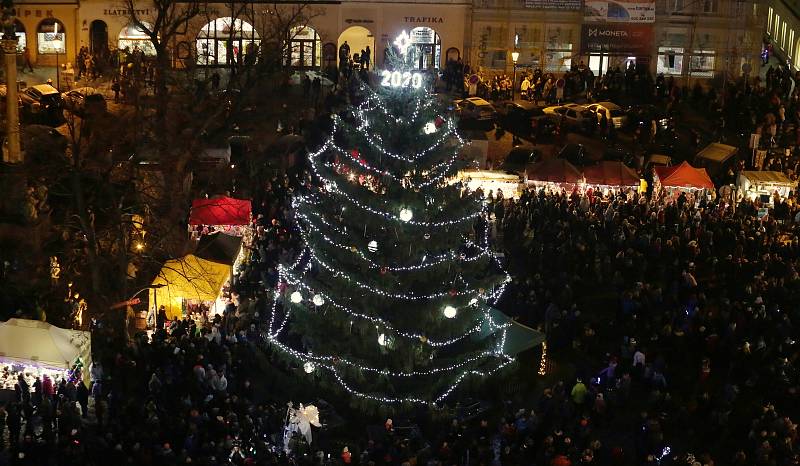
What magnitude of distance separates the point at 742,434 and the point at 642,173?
599 inches

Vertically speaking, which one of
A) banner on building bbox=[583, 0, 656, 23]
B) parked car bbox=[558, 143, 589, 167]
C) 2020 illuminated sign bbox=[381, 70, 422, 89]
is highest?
banner on building bbox=[583, 0, 656, 23]

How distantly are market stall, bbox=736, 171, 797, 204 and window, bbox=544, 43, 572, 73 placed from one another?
14665mm

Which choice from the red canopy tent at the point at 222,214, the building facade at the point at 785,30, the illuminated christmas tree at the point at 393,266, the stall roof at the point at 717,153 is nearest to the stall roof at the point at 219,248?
the red canopy tent at the point at 222,214

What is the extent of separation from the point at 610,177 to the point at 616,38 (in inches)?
566

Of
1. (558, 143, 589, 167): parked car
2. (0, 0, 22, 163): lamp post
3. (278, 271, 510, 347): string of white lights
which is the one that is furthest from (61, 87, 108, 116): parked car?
(558, 143, 589, 167): parked car

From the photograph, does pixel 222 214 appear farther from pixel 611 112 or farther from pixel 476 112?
pixel 611 112

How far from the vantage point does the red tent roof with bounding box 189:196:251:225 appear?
2795 centimetres

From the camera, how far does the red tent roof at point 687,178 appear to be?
104 feet

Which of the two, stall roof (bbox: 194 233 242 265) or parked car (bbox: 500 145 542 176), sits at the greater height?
parked car (bbox: 500 145 542 176)

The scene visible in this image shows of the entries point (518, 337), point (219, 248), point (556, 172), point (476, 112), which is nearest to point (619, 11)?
point (476, 112)

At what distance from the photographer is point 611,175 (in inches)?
1248

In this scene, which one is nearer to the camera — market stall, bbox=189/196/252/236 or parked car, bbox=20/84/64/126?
market stall, bbox=189/196/252/236

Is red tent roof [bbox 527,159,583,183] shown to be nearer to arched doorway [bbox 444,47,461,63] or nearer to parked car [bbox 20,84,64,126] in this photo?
parked car [bbox 20,84,64,126]

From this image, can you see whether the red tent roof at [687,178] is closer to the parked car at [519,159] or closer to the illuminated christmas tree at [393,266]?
the parked car at [519,159]
